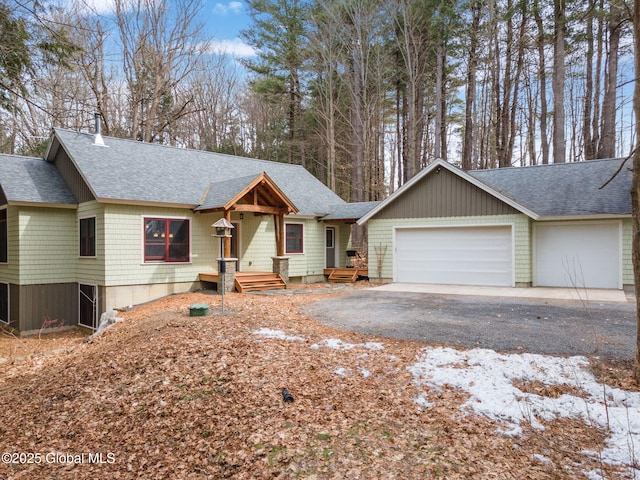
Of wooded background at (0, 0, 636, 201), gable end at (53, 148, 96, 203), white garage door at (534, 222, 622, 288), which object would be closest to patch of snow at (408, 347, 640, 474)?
white garage door at (534, 222, 622, 288)

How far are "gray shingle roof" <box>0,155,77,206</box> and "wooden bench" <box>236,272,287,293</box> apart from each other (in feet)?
18.7

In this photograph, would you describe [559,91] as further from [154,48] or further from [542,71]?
[154,48]

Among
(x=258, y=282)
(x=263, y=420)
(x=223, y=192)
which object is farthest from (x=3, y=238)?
(x=263, y=420)

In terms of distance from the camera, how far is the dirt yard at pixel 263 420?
134 inches

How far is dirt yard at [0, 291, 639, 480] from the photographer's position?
3.41m

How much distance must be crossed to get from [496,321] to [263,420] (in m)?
5.35

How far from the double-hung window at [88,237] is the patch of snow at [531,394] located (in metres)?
10.4

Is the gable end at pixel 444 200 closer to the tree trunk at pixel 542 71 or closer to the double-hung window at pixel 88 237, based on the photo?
the double-hung window at pixel 88 237

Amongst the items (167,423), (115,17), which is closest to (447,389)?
(167,423)

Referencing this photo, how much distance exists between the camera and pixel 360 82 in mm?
23234

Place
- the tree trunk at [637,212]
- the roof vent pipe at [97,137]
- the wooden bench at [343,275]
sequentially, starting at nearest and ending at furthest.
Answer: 1. the tree trunk at [637,212]
2. the roof vent pipe at [97,137]
3. the wooden bench at [343,275]

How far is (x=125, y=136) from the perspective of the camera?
22.4 metres

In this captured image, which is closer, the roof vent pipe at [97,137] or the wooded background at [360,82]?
the roof vent pipe at [97,137]

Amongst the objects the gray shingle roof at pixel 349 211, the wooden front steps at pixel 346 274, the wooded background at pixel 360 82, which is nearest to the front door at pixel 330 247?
the wooden front steps at pixel 346 274
